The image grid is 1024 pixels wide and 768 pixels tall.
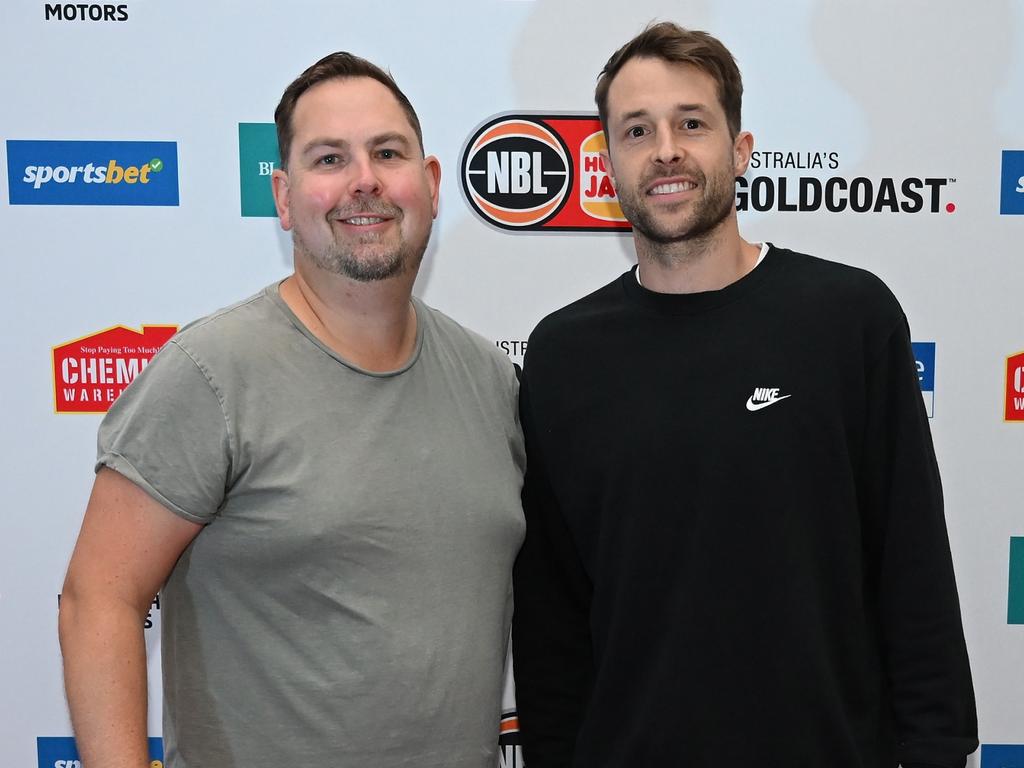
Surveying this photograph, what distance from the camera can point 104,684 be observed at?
1.16 meters

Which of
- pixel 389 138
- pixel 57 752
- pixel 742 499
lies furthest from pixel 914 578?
pixel 57 752

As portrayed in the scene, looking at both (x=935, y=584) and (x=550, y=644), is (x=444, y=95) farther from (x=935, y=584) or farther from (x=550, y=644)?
(x=935, y=584)

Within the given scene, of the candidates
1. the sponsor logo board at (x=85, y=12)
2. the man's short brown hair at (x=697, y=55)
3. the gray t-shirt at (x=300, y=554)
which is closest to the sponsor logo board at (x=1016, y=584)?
the man's short brown hair at (x=697, y=55)

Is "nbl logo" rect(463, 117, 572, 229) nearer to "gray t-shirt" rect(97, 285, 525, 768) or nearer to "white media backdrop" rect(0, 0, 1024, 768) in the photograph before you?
"white media backdrop" rect(0, 0, 1024, 768)

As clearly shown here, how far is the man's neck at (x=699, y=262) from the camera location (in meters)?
1.41

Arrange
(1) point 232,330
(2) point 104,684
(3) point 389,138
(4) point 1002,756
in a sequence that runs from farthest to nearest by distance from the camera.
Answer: (4) point 1002,756
(3) point 389,138
(1) point 232,330
(2) point 104,684

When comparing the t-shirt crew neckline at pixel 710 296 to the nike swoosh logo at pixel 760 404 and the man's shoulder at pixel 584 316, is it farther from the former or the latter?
the nike swoosh logo at pixel 760 404

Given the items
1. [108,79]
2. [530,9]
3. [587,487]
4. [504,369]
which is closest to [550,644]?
[587,487]

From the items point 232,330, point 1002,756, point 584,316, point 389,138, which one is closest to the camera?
point 232,330

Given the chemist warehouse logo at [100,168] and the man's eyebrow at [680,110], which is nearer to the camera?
the man's eyebrow at [680,110]

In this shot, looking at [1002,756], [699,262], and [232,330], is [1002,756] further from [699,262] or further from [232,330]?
[232,330]

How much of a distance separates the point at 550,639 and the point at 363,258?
2.29ft

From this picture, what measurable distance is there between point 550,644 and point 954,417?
3.51ft

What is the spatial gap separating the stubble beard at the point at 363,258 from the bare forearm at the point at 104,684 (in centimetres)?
53
